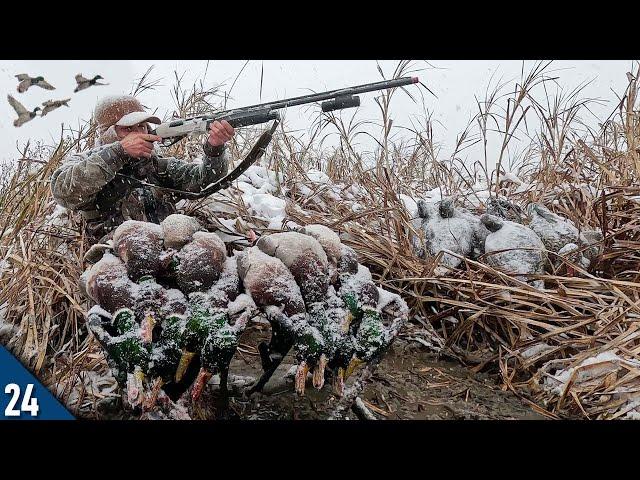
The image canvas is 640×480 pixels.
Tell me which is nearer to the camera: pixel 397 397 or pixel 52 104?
pixel 397 397

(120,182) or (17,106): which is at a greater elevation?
(17,106)

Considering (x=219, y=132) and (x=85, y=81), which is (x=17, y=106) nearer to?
(x=85, y=81)

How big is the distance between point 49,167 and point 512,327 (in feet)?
5.62

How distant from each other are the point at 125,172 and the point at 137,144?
0.15 metres

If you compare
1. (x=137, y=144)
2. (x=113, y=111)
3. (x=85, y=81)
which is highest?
(x=85, y=81)

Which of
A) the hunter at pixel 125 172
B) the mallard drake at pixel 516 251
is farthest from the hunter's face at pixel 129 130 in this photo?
the mallard drake at pixel 516 251

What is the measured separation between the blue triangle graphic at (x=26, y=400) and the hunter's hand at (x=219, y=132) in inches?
36.6

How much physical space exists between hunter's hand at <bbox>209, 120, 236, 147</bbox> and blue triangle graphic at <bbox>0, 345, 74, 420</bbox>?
93 cm

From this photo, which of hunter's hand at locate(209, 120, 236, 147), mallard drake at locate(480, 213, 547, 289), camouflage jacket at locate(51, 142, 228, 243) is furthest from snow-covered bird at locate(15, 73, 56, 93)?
mallard drake at locate(480, 213, 547, 289)

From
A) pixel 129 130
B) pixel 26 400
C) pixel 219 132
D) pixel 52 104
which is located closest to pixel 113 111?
pixel 129 130

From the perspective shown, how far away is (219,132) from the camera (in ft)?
5.82

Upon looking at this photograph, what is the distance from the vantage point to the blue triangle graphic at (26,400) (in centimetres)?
117

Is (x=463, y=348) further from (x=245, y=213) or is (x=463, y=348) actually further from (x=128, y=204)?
(x=128, y=204)

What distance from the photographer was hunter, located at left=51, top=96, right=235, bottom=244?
160 cm
